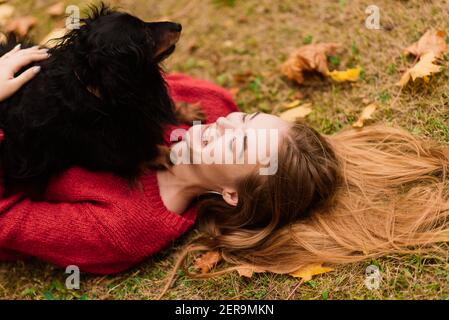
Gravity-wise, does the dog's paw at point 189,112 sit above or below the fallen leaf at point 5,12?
below

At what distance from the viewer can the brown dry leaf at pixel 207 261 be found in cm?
276

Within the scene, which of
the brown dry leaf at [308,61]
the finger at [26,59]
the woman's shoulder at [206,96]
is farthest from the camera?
the brown dry leaf at [308,61]

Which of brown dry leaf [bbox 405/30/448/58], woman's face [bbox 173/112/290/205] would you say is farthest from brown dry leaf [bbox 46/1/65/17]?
brown dry leaf [bbox 405/30/448/58]

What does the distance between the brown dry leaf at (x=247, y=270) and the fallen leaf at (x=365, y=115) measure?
Result: 3.63 feet

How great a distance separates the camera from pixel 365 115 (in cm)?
315

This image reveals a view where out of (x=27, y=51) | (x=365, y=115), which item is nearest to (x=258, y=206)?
(x=365, y=115)

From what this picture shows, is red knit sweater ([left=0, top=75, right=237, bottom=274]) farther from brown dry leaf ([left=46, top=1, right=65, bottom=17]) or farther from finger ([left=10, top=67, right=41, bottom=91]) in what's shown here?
brown dry leaf ([left=46, top=1, right=65, bottom=17])

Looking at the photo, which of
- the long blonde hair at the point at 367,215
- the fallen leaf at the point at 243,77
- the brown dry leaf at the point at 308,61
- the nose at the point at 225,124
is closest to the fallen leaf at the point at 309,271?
the long blonde hair at the point at 367,215

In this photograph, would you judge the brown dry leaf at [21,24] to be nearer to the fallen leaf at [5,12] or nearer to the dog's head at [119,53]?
the fallen leaf at [5,12]

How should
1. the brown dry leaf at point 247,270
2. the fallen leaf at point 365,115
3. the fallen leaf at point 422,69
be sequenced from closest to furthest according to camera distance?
1. the brown dry leaf at point 247,270
2. the fallen leaf at point 422,69
3. the fallen leaf at point 365,115

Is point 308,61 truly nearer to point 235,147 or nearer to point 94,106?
point 235,147

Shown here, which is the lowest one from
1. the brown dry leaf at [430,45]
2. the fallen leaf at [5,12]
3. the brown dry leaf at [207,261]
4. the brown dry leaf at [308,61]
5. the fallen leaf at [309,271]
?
the brown dry leaf at [207,261]

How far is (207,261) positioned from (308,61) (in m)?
1.50

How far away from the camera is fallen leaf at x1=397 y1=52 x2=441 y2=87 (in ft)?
9.92
